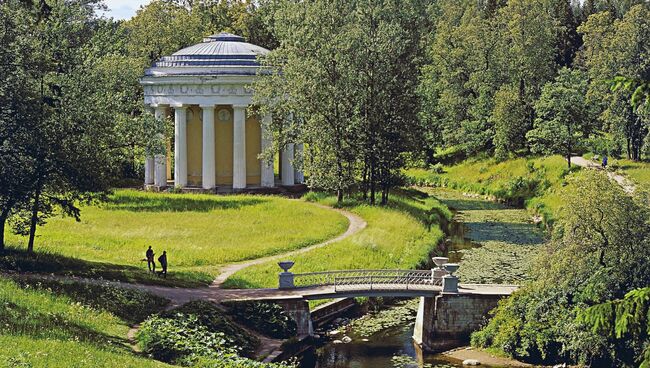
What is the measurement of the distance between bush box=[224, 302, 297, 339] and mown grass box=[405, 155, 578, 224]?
29107mm

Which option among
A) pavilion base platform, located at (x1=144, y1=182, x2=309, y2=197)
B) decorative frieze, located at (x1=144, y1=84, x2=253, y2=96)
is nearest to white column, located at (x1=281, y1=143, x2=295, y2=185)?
pavilion base platform, located at (x1=144, y1=182, x2=309, y2=197)

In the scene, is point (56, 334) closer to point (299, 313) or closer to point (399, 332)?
point (299, 313)

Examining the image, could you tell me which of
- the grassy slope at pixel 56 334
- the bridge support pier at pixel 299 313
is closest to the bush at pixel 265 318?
the bridge support pier at pixel 299 313

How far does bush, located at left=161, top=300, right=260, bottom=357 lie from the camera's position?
29.3 meters

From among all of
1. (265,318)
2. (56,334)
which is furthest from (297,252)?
(56,334)

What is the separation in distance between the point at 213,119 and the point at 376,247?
2267 centimetres

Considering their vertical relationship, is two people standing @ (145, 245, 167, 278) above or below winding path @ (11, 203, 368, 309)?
above

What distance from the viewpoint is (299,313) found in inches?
1293

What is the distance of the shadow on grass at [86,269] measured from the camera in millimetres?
32656

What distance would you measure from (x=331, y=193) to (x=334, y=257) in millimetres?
20275

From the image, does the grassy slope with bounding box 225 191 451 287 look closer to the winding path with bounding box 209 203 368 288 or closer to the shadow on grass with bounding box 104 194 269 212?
the winding path with bounding box 209 203 368 288

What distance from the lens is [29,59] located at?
104 ft

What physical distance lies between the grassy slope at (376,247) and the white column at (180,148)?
10.3m

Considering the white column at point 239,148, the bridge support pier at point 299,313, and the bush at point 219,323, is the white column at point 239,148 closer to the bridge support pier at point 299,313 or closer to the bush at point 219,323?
the bridge support pier at point 299,313
